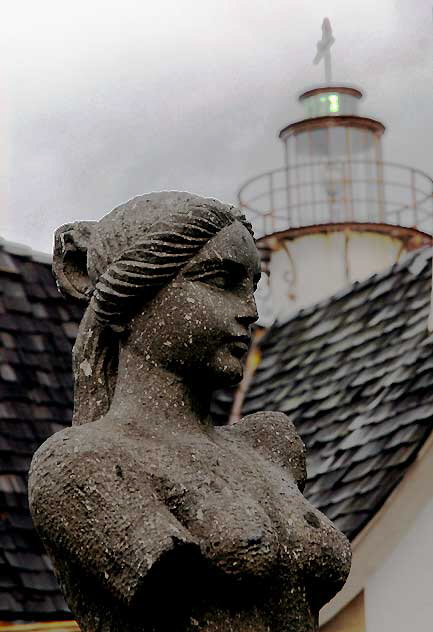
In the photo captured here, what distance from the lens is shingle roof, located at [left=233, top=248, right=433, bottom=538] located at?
10352 mm

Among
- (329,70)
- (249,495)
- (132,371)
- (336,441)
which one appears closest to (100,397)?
(132,371)

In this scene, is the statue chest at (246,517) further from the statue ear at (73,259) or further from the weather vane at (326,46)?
the weather vane at (326,46)

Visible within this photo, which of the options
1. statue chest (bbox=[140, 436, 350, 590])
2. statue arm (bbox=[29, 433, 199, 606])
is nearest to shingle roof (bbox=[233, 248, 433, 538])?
statue chest (bbox=[140, 436, 350, 590])

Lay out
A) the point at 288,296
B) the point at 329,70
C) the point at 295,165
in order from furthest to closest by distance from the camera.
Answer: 1. the point at 329,70
2. the point at 295,165
3. the point at 288,296

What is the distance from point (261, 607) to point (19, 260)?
7290 millimetres

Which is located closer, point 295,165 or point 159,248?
point 159,248

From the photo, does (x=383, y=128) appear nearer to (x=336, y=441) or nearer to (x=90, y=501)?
(x=336, y=441)

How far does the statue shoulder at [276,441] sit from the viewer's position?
17.6 ft

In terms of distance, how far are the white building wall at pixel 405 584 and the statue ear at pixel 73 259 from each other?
5.41 metres

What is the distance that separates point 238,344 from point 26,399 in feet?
19.8

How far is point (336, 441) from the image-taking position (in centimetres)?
1108

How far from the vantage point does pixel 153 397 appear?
5102mm

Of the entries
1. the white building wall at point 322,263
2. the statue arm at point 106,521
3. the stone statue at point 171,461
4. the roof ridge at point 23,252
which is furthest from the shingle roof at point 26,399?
the white building wall at point 322,263

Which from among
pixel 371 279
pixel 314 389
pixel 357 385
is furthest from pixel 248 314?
pixel 371 279
